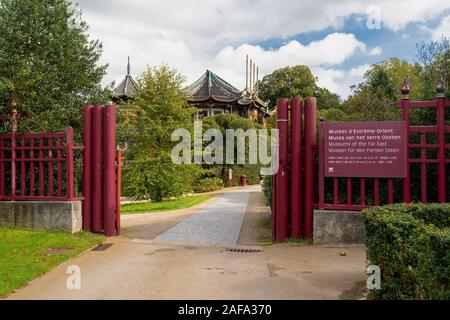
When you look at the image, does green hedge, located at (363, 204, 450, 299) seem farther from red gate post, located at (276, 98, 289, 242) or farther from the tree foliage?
the tree foliage

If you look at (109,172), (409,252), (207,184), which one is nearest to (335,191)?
(409,252)

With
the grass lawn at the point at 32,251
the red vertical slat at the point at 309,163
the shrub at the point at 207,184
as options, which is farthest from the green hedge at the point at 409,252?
the shrub at the point at 207,184

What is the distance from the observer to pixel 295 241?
932 centimetres

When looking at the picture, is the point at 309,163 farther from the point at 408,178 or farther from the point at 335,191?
the point at 408,178

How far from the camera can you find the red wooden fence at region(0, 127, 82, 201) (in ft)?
33.3

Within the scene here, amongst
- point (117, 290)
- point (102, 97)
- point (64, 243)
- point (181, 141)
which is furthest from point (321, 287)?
point (181, 141)

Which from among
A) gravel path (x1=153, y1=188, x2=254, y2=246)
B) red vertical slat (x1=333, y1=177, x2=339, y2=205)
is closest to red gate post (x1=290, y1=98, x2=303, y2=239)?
red vertical slat (x1=333, y1=177, x2=339, y2=205)

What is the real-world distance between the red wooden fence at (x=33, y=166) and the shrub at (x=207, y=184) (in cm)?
1968

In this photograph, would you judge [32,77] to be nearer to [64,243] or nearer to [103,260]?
[64,243]

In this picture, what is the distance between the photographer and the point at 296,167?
9.41 m

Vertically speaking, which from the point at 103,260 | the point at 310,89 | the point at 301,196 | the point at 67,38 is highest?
the point at 310,89

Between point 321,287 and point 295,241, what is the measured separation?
3.42m

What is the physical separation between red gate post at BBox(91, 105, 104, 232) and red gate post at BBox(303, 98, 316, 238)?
469cm

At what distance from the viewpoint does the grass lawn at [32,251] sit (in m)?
6.40
